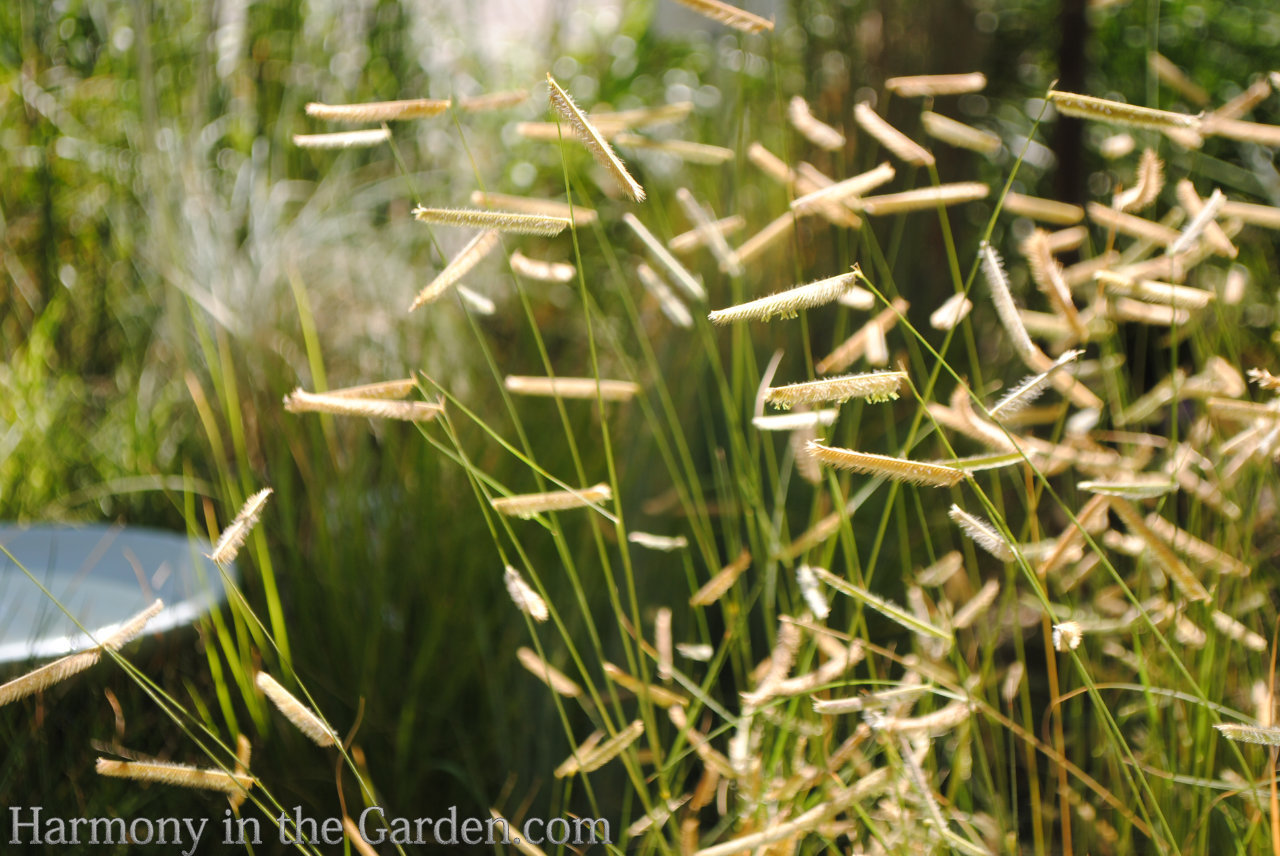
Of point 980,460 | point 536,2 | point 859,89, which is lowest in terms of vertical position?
point 980,460

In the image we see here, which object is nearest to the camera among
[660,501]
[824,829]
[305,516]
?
[824,829]

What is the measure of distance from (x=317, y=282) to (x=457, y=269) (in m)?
1.73

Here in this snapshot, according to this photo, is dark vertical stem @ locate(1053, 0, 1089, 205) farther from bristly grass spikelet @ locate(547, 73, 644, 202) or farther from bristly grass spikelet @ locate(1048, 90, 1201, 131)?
bristly grass spikelet @ locate(547, 73, 644, 202)

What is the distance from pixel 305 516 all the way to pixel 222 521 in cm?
19

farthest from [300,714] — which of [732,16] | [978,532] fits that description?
[732,16]

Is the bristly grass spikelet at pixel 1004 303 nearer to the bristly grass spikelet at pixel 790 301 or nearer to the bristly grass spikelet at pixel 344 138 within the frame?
the bristly grass spikelet at pixel 790 301

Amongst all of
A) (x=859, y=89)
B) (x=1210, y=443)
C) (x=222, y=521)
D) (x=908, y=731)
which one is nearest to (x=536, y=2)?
(x=859, y=89)

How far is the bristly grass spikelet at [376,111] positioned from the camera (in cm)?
73

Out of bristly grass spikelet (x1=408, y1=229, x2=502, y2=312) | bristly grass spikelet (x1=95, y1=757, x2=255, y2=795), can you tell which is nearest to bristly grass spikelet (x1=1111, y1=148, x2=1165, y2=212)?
bristly grass spikelet (x1=408, y1=229, x2=502, y2=312)

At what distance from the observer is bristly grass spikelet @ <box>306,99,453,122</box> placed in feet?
2.39

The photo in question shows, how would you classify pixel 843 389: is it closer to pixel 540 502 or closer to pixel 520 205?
pixel 540 502

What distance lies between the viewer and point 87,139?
2.61 metres

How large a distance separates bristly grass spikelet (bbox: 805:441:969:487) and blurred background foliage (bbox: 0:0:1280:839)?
403 mm

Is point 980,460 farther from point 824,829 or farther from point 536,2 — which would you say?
point 536,2
